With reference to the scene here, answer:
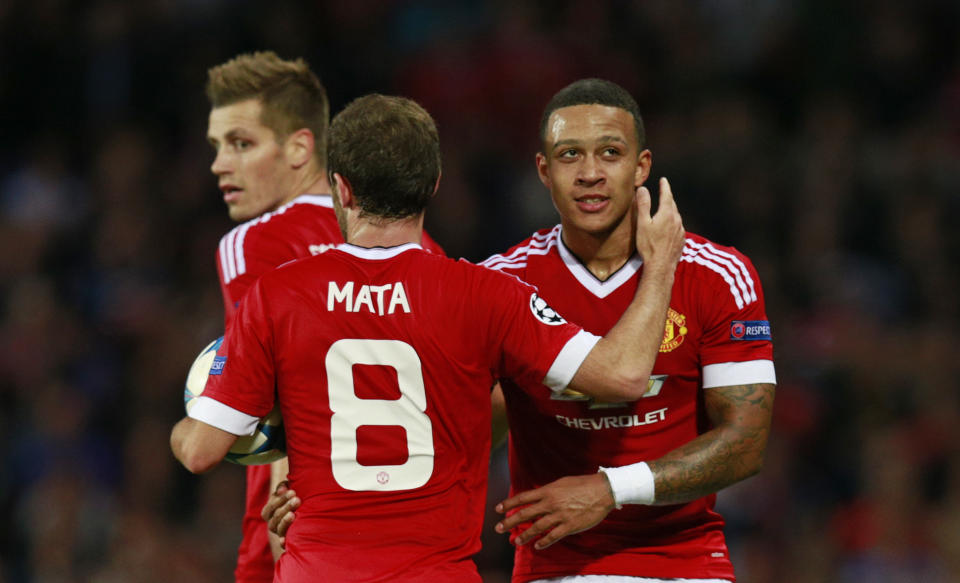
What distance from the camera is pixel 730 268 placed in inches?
156

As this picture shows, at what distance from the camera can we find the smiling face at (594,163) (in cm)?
396

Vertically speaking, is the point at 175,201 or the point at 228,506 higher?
the point at 175,201

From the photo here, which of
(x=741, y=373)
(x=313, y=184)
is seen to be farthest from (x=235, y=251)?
(x=741, y=373)

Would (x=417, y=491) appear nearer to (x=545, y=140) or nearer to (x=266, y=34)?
(x=545, y=140)

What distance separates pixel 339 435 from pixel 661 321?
3.17 feet

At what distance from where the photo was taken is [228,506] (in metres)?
7.91

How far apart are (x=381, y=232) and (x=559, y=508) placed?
0.95m

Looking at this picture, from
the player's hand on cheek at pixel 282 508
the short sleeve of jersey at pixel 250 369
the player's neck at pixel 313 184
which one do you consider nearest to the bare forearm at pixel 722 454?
the player's hand on cheek at pixel 282 508

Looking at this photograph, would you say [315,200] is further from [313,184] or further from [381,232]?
[381,232]

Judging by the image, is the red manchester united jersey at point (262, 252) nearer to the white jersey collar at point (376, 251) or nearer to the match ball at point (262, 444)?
the match ball at point (262, 444)

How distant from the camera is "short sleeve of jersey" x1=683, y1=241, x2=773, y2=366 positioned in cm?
391

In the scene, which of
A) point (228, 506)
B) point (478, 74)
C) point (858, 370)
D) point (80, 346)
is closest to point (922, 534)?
point (858, 370)

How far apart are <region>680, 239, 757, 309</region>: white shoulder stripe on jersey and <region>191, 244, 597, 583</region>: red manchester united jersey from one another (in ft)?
2.41

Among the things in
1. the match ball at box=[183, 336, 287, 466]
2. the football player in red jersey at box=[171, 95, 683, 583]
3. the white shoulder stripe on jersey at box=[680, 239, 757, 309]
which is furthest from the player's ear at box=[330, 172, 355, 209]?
the white shoulder stripe on jersey at box=[680, 239, 757, 309]
